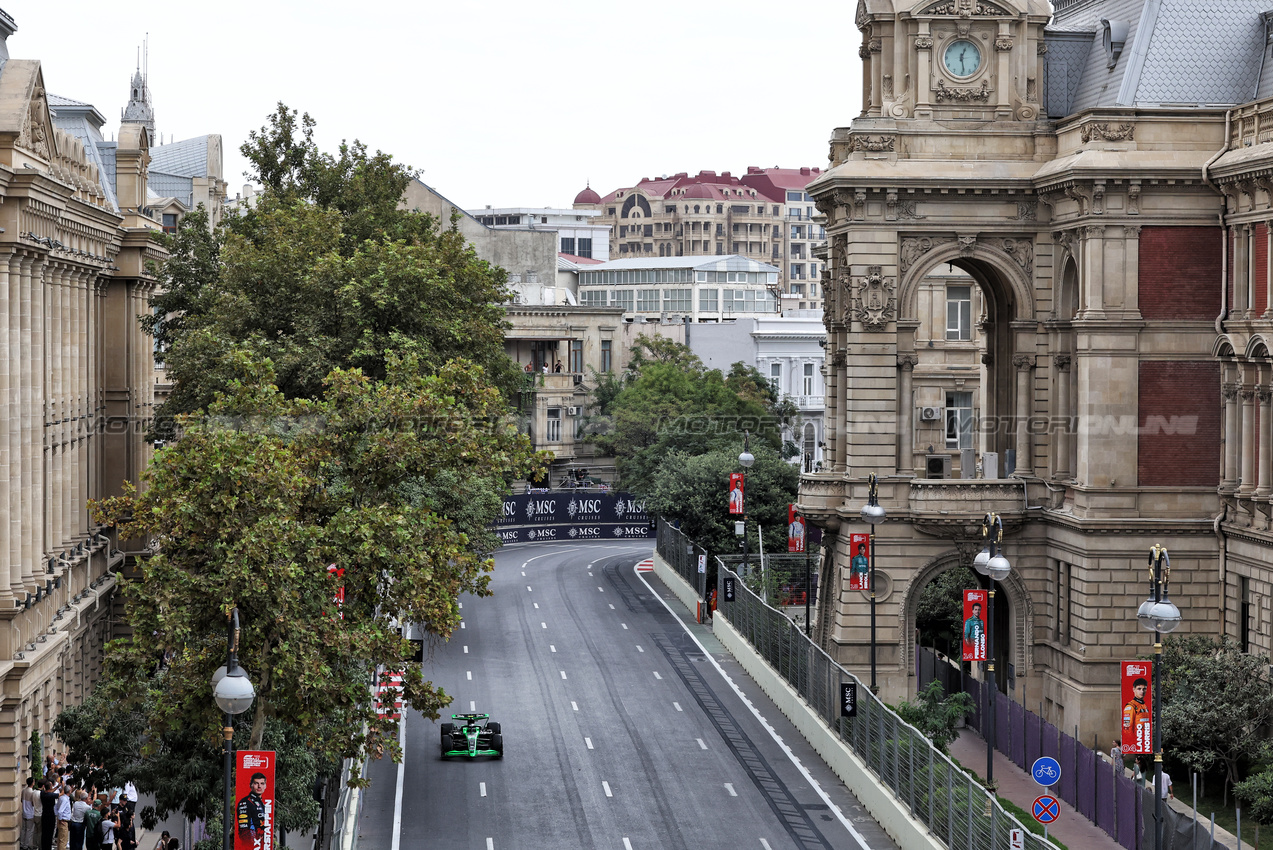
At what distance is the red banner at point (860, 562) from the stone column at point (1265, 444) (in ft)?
34.2

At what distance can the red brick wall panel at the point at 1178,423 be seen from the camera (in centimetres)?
4903

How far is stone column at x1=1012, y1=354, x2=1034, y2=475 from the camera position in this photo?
5231cm

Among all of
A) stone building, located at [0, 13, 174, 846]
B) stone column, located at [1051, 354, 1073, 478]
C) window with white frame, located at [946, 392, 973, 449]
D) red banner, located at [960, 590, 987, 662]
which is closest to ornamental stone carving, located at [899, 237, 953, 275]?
stone column, located at [1051, 354, 1073, 478]

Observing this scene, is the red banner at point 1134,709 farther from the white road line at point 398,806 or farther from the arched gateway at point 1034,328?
the white road line at point 398,806

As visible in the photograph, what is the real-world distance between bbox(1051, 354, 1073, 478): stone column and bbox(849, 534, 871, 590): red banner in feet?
19.3

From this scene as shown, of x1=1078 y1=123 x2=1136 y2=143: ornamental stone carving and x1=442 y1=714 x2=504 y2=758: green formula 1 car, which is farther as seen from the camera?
x1=1078 y1=123 x2=1136 y2=143: ornamental stone carving

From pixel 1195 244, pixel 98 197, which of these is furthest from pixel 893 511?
pixel 98 197

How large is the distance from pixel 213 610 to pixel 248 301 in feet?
81.9

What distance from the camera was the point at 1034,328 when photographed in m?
52.0

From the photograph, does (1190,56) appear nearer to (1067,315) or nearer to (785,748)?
(1067,315)

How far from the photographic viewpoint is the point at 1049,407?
52000mm

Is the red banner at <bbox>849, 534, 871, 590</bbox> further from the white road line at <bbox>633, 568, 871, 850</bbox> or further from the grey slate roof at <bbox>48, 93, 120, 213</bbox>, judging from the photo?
the grey slate roof at <bbox>48, 93, 120, 213</bbox>

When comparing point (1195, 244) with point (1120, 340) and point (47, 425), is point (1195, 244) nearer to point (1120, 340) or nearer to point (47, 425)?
point (1120, 340)

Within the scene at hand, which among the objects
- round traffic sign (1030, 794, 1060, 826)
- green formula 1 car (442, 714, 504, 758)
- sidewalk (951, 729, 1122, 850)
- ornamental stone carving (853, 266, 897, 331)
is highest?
ornamental stone carving (853, 266, 897, 331)
